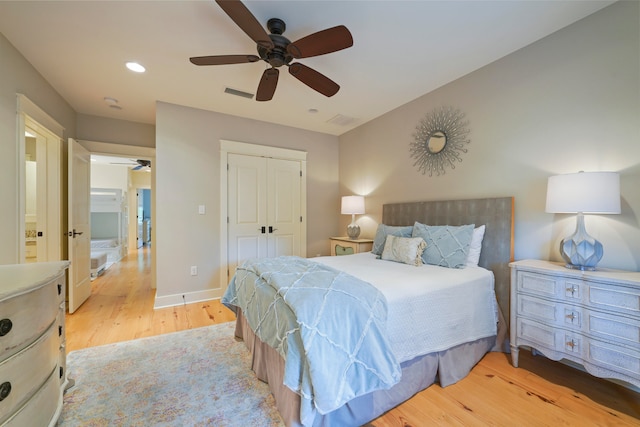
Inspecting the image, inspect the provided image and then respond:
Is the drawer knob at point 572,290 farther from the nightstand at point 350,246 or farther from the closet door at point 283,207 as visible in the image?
the closet door at point 283,207

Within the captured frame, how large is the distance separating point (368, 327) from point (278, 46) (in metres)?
1.96

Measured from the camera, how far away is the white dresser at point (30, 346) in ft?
3.37

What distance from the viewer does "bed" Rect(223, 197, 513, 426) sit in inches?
48.3

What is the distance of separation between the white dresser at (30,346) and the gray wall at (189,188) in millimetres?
1918

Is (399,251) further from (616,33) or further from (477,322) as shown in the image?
(616,33)

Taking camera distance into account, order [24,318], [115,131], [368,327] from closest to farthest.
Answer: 1. [24,318]
2. [368,327]
3. [115,131]

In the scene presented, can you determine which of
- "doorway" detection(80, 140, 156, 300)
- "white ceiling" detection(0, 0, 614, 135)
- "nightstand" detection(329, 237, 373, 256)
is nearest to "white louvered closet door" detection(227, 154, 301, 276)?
"nightstand" detection(329, 237, 373, 256)

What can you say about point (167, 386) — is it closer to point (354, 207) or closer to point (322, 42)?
point (322, 42)

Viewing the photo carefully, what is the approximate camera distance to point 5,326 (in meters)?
1.02

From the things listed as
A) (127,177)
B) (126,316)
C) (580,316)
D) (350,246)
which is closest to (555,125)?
(580,316)

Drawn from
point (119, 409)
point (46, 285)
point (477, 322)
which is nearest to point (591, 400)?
point (477, 322)

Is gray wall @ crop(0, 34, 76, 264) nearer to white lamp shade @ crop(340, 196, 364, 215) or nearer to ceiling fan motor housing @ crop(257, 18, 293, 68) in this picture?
ceiling fan motor housing @ crop(257, 18, 293, 68)

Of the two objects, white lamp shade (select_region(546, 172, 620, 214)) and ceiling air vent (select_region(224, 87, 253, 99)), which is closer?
white lamp shade (select_region(546, 172, 620, 214))

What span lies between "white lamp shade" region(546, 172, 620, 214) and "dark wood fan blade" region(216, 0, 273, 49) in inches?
88.4
